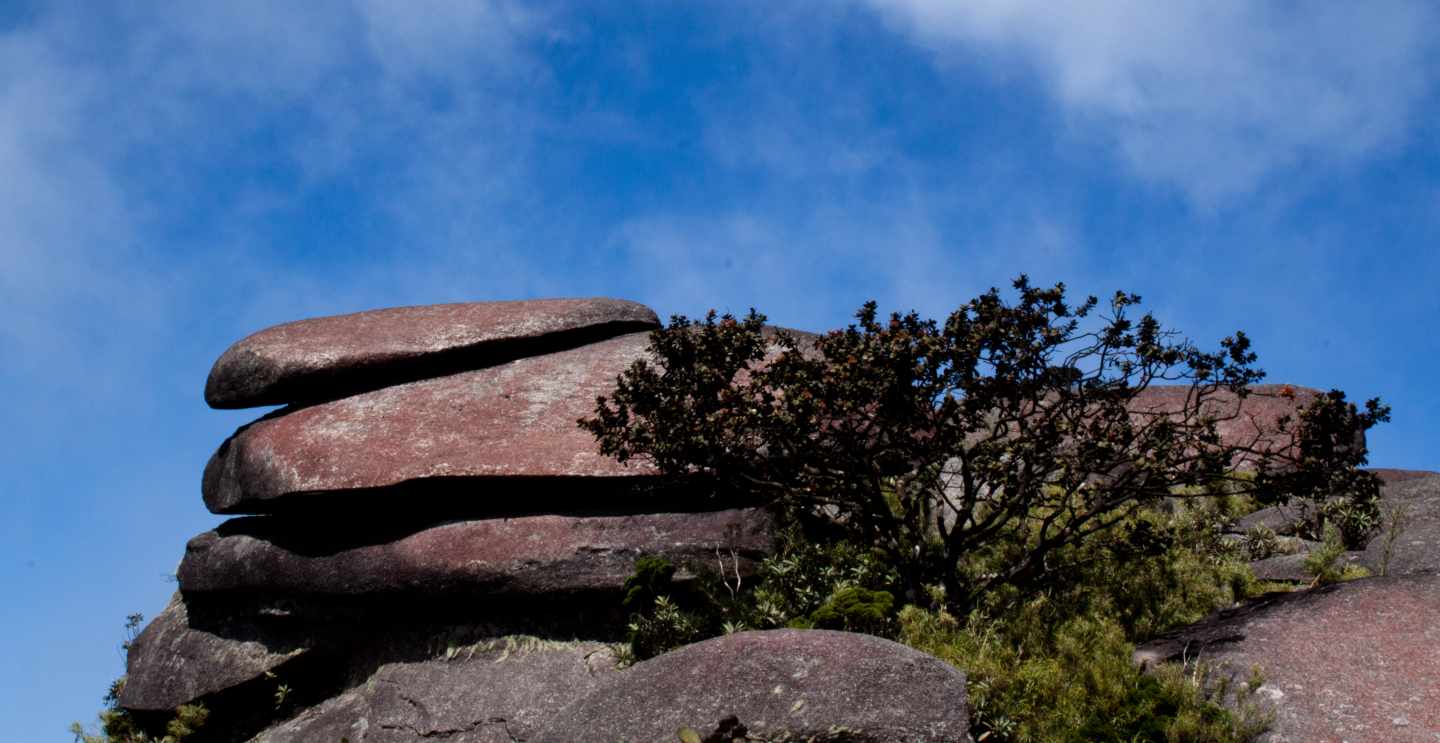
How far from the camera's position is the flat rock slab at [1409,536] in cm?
1433

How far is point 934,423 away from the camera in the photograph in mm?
13125

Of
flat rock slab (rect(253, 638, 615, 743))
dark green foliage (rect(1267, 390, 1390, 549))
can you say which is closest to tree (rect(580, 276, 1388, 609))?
dark green foliage (rect(1267, 390, 1390, 549))

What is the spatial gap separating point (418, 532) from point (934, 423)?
6153 mm

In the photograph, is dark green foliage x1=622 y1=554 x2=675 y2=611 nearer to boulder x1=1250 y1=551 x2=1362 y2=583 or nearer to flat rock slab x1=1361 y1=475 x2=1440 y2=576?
boulder x1=1250 y1=551 x2=1362 y2=583

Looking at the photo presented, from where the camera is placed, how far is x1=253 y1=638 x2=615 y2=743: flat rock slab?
43.9ft

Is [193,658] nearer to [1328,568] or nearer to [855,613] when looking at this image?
[855,613]

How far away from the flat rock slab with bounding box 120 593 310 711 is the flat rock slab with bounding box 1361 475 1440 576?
506 inches

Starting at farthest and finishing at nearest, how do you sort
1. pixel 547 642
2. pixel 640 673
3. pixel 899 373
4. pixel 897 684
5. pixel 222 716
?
pixel 222 716 → pixel 547 642 → pixel 899 373 → pixel 640 673 → pixel 897 684

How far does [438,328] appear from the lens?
1689cm

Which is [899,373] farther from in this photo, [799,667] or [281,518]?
[281,518]

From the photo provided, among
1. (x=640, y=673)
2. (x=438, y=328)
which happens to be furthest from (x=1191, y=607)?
(x=438, y=328)

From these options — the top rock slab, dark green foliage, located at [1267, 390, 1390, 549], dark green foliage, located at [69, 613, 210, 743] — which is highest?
the top rock slab

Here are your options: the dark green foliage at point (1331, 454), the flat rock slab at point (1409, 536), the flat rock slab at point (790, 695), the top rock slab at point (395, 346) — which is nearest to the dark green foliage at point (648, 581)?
the flat rock slab at point (790, 695)

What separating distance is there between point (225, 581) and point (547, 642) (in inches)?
197
